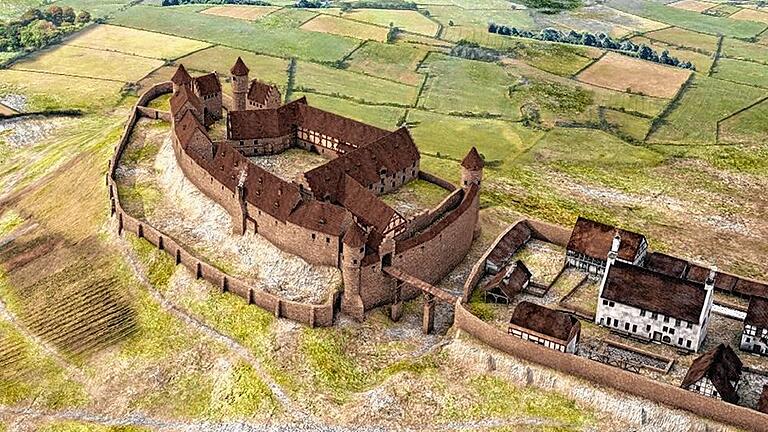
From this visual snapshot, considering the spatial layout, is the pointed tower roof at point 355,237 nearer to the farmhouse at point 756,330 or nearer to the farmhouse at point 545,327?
the farmhouse at point 545,327

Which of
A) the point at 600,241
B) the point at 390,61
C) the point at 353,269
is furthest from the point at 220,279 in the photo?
the point at 390,61

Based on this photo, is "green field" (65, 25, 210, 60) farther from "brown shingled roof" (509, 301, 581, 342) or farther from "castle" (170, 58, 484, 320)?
"brown shingled roof" (509, 301, 581, 342)

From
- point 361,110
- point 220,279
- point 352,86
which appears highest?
point 352,86

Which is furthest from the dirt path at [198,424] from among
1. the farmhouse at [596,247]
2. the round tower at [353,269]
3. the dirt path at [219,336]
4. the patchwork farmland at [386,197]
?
the farmhouse at [596,247]

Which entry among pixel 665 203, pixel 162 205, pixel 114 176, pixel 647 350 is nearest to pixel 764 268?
pixel 665 203

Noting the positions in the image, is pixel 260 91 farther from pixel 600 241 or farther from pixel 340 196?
pixel 600 241

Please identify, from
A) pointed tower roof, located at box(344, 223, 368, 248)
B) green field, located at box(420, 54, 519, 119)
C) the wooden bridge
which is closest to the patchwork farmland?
green field, located at box(420, 54, 519, 119)
